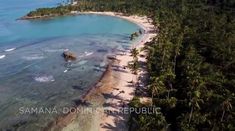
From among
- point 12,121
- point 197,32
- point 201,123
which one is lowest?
point 12,121

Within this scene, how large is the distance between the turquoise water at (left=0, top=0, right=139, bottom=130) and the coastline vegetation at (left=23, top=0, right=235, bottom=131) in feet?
53.5

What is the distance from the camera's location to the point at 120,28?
463ft

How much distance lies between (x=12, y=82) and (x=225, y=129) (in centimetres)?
5476

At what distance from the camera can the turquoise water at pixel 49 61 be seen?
67.3 metres

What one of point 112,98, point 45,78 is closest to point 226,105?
point 112,98

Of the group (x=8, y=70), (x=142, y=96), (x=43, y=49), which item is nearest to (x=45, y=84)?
(x=8, y=70)

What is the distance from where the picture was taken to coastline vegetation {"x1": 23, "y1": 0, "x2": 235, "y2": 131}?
170 feet

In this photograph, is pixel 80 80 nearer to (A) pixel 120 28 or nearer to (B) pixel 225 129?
(B) pixel 225 129

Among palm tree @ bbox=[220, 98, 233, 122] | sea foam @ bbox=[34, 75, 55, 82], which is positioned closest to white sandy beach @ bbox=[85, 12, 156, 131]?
palm tree @ bbox=[220, 98, 233, 122]

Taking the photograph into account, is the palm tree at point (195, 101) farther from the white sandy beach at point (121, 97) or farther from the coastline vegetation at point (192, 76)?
the white sandy beach at point (121, 97)

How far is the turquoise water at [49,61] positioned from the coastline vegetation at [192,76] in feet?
53.5

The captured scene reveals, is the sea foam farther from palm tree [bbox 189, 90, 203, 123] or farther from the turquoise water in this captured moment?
palm tree [bbox 189, 90, 203, 123]

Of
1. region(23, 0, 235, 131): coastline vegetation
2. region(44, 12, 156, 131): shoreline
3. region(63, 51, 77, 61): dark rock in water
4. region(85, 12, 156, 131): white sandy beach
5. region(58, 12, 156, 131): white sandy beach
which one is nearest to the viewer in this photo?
region(23, 0, 235, 131): coastline vegetation

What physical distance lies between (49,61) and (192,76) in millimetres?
48673
